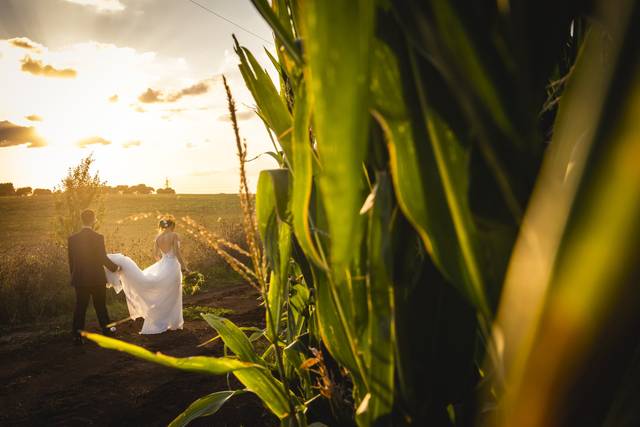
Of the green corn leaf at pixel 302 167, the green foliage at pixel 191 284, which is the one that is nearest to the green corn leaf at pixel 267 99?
the green corn leaf at pixel 302 167

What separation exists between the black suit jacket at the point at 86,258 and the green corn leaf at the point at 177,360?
577cm

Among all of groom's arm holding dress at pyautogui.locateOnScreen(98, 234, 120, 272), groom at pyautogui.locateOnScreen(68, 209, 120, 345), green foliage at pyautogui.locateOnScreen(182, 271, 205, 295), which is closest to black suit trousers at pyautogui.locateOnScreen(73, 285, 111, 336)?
groom at pyautogui.locateOnScreen(68, 209, 120, 345)

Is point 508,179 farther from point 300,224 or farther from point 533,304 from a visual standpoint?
point 300,224

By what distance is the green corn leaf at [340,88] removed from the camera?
30 cm

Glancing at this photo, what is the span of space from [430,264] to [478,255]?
0.13 metres

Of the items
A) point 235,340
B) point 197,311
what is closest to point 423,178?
point 235,340

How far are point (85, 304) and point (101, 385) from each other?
191 cm

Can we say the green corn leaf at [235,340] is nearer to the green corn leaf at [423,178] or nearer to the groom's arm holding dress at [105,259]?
the green corn leaf at [423,178]

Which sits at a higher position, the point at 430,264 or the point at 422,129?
the point at 422,129

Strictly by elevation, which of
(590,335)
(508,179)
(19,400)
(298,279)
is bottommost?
(19,400)

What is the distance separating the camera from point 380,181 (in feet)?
1.43

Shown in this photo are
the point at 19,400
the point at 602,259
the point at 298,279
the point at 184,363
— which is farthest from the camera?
the point at 19,400

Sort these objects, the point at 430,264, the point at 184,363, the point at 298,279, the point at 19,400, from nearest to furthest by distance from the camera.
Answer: the point at 430,264 < the point at 184,363 < the point at 298,279 < the point at 19,400

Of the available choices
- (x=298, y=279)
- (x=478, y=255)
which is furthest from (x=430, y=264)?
(x=298, y=279)
